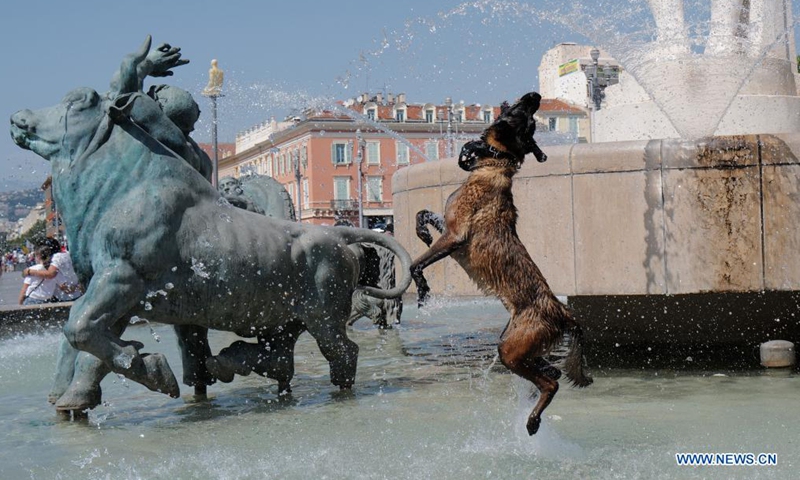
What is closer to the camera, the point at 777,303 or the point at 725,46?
the point at 777,303

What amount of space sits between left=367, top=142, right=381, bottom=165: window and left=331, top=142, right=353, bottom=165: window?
77.8 inches

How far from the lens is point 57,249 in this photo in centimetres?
1323

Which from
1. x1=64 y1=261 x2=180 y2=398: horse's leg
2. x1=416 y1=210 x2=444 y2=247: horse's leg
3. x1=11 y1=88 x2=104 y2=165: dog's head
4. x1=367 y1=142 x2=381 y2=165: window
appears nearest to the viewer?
x1=416 y1=210 x2=444 y2=247: horse's leg

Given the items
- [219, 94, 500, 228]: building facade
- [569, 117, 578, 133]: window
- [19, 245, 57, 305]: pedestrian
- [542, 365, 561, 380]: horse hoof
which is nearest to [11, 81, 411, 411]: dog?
[542, 365, 561, 380]: horse hoof

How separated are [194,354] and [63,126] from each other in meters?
1.81

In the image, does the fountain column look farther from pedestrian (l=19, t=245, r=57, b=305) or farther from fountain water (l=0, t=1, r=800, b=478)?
pedestrian (l=19, t=245, r=57, b=305)

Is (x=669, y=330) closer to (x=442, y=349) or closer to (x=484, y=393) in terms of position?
(x=442, y=349)

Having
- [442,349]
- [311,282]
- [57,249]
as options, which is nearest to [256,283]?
[311,282]

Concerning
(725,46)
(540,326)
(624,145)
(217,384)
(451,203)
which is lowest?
(217,384)

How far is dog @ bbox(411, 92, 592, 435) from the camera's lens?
488 cm

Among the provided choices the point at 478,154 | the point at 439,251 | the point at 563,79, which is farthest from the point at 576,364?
the point at 563,79

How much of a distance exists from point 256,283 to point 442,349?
3.73 meters

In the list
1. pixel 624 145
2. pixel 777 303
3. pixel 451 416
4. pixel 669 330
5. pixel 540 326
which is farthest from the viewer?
pixel 669 330

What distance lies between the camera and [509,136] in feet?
17.3
